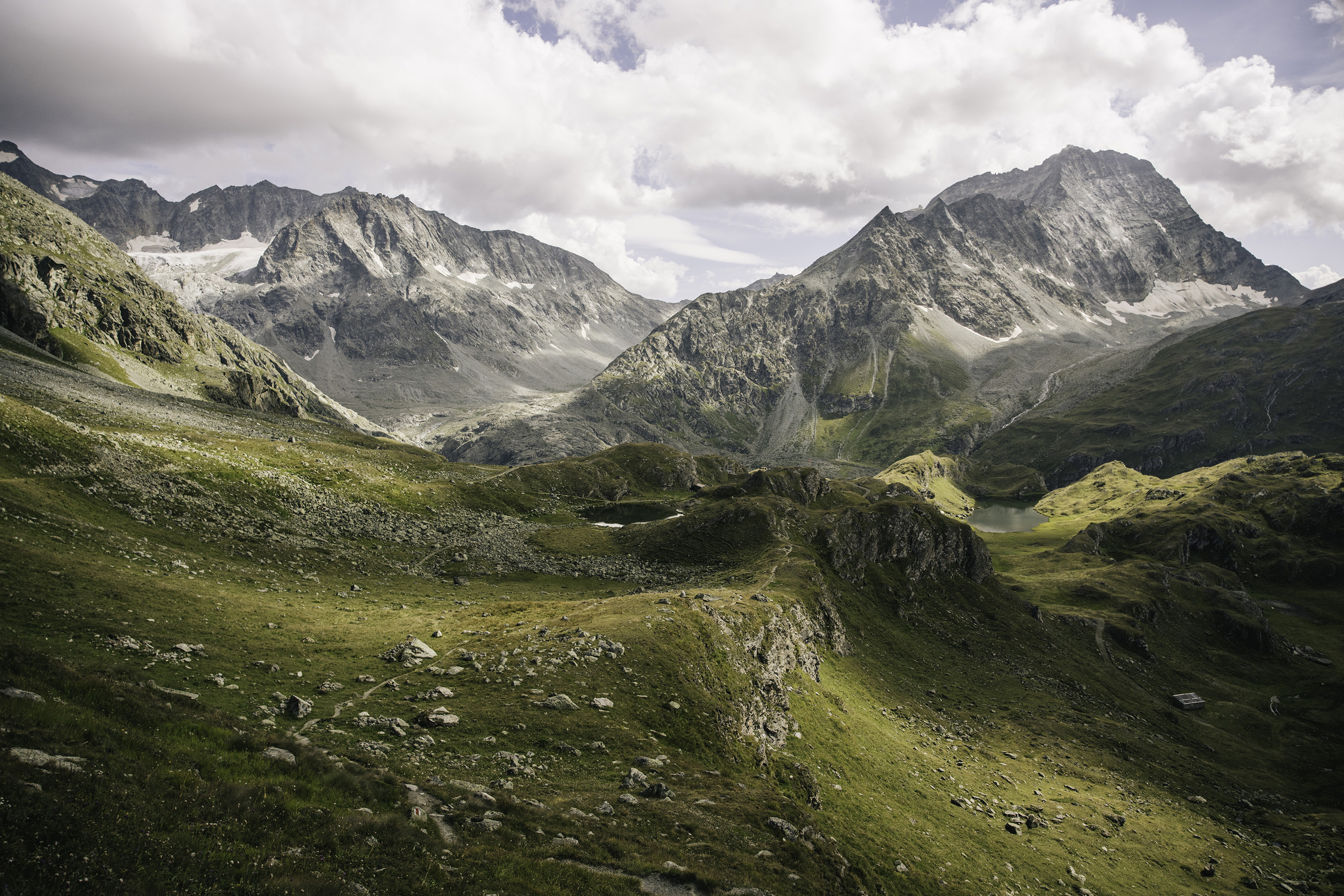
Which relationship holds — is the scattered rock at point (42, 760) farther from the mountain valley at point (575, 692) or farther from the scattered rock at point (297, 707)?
the scattered rock at point (297, 707)

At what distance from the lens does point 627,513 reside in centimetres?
11569

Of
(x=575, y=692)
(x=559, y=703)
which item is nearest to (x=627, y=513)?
(x=575, y=692)

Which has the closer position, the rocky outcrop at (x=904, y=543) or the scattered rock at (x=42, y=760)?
the scattered rock at (x=42, y=760)

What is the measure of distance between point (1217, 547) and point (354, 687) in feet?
762

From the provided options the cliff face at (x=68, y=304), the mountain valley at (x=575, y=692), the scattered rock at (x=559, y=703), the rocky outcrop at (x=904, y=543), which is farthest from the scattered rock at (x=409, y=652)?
the cliff face at (x=68, y=304)

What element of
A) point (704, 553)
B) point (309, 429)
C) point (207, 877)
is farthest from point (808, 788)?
point (309, 429)

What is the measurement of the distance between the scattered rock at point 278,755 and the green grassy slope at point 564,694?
28cm

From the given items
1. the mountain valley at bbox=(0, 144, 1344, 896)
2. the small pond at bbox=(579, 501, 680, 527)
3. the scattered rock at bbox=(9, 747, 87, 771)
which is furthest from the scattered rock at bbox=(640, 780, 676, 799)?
the small pond at bbox=(579, 501, 680, 527)

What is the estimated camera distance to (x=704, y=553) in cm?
8481

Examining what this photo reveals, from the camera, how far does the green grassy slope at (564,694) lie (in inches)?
620

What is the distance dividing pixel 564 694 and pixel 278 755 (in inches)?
688

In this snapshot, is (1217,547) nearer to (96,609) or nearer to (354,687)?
(354,687)

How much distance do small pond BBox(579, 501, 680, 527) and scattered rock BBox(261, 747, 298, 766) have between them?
283 ft

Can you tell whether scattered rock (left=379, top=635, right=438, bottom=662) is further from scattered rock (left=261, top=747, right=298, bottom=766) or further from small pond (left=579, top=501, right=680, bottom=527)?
small pond (left=579, top=501, right=680, bottom=527)
